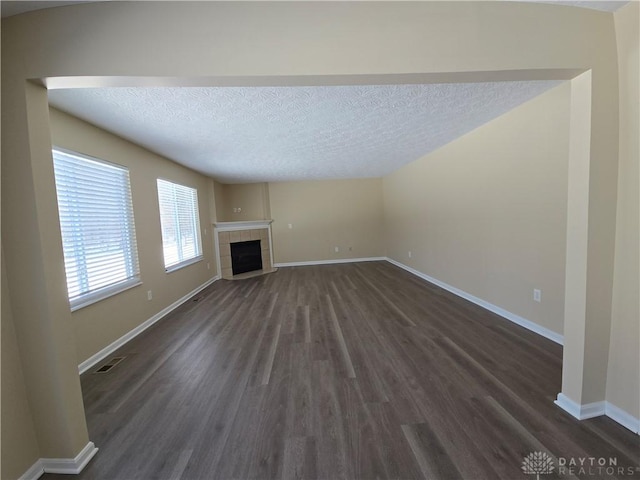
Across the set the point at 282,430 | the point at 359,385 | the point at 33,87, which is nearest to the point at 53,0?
the point at 33,87

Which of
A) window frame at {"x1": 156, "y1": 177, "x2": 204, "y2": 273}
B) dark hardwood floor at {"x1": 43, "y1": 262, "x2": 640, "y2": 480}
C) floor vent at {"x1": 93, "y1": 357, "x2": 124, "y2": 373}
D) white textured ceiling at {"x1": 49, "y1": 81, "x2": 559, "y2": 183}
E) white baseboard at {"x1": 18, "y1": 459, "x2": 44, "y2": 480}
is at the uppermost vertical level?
white textured ceiling at {"x1": 49, "y1": 81, "x2": 559, "y2": 183}

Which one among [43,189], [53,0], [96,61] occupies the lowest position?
[43,189]

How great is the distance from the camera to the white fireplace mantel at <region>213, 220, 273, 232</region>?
5679 millimetres

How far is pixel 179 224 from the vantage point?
13.9 ft

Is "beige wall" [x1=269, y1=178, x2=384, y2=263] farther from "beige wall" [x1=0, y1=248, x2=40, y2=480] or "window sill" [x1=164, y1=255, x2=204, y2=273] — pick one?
"beige wall" [x1=0, y1=248, x2=40, y2=480]

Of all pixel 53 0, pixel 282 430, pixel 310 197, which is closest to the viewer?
pixel 53 0

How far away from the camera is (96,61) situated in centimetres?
116

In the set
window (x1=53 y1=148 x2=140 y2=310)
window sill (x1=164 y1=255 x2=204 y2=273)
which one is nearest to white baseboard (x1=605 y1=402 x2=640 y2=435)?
window (x1=53 y1=148 x2=140 y2=310)

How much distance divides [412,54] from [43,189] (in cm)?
197

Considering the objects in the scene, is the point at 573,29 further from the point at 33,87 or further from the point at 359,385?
the point at 33,87

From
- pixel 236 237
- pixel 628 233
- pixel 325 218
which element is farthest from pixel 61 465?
pixel 325 218

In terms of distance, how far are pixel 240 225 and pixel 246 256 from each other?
83 cm

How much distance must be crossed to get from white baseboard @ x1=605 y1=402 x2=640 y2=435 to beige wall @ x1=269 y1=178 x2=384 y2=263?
5.55 meters

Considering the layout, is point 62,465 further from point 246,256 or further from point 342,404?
point 246,256
